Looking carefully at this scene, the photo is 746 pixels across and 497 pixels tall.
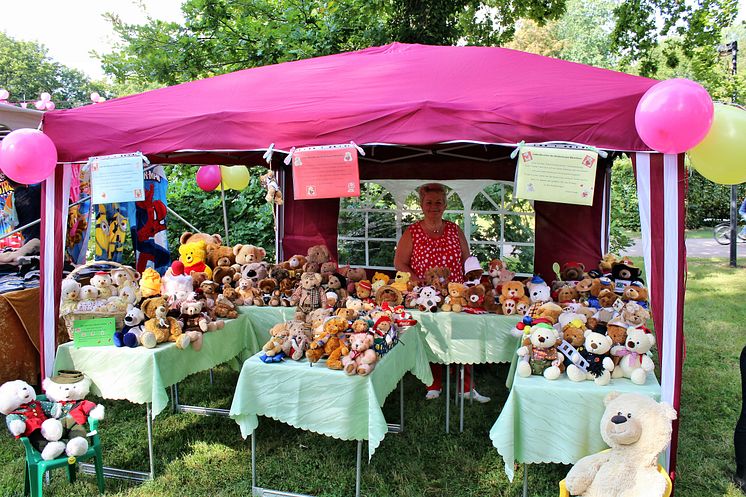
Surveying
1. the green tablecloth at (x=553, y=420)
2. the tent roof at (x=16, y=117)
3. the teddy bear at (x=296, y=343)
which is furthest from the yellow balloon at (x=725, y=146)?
the tent roof at (x=16, y=117)

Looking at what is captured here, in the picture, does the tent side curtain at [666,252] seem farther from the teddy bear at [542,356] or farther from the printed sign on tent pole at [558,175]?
the teddy bear at [542,356]

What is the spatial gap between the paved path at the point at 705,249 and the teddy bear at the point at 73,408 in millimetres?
11428

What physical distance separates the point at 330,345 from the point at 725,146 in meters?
2.17

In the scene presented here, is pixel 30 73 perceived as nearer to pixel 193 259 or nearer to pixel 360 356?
pixel 193 259

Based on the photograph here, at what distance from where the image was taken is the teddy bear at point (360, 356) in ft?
8.13

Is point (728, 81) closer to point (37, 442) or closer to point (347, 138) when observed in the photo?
point (347, 138)

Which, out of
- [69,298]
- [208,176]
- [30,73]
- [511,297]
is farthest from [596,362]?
[30,73]

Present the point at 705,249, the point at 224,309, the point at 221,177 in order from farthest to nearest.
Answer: the point at 705,249 → the point at 221,177 → the point at 224,309

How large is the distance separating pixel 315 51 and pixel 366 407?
6890mm

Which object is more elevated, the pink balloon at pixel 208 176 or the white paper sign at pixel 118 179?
the pink balloon at pixel 208 176

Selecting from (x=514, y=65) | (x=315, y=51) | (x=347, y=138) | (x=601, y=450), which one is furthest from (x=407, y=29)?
(x=601, y=450)

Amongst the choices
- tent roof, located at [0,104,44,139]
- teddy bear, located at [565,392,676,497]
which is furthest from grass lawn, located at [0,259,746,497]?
tent roof, located at [0,104,44,139]

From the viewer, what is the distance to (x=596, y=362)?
96.9 inches

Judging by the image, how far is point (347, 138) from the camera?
2.89m
